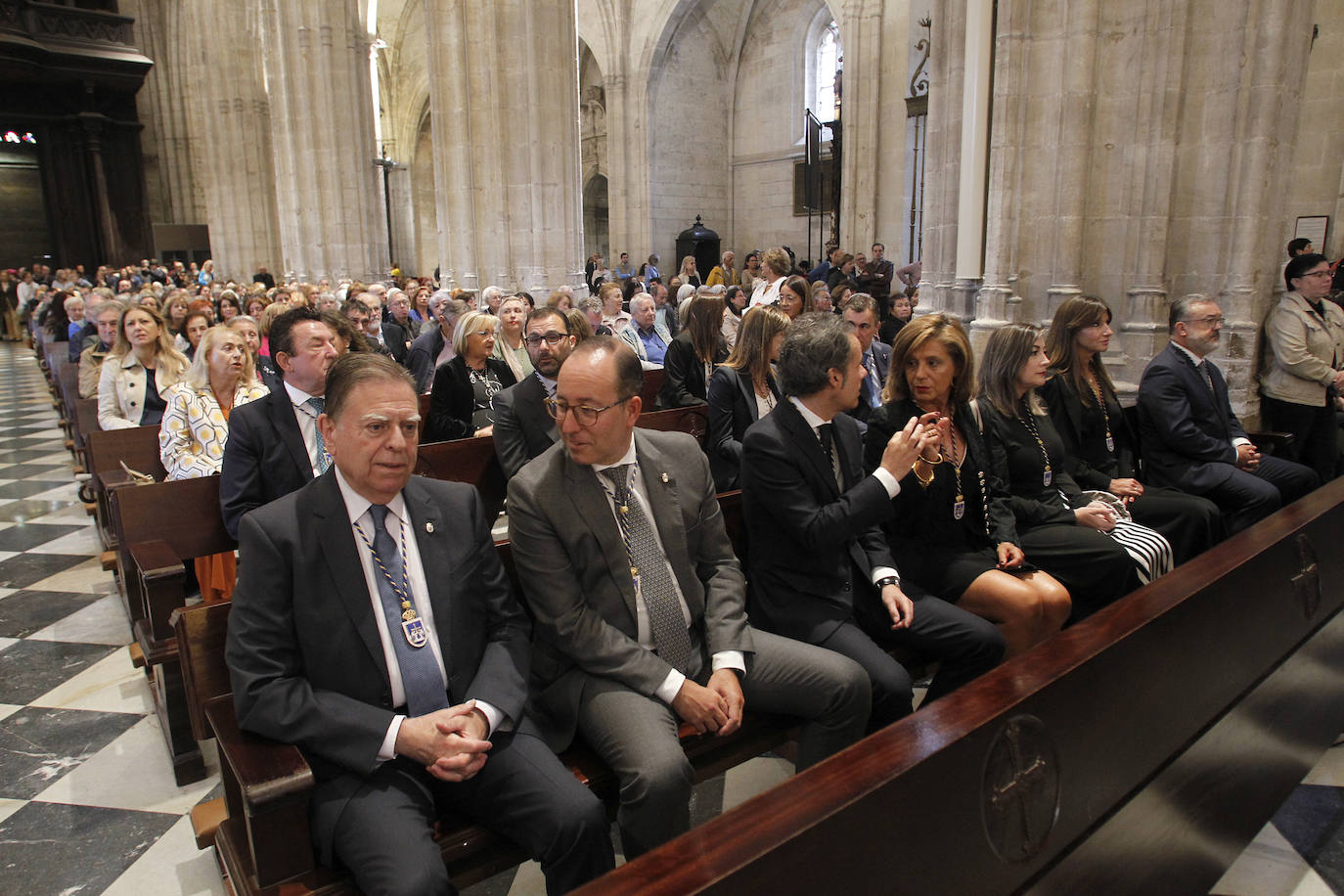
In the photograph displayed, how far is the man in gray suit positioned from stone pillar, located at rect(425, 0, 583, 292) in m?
7.91

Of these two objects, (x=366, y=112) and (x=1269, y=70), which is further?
(x=366, y=112)

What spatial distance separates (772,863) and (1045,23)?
6.66 m

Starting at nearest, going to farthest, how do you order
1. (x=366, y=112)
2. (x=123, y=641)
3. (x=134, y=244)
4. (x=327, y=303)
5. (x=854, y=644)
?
(x=854, y=644), (x=123, y=641), (x=327, y=303), (x=366, y=112), (x=134, y=244)

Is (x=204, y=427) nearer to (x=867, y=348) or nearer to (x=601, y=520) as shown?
(x=601, y=520)

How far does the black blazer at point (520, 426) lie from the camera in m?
3.81

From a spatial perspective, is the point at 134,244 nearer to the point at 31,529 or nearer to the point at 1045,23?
the point at 31,529

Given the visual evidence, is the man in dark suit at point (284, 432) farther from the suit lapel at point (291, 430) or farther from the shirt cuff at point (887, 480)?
the shirt cuff at point (887, 480)

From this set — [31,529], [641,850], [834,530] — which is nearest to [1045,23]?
[834,530]

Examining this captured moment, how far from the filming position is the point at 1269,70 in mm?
5523

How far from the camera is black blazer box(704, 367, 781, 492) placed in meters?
3.99

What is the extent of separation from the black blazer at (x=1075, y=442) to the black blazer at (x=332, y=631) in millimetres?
2946

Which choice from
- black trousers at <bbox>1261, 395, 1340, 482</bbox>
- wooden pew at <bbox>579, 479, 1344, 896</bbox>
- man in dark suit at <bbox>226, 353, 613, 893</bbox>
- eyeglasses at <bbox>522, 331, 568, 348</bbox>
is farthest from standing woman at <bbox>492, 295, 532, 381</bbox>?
black trousers at <bbox>1261, 395, 1340, 482</bbox>

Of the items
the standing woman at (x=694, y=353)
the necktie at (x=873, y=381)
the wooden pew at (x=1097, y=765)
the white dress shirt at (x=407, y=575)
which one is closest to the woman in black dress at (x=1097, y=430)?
the wooden pew at (x=1097, y=765)

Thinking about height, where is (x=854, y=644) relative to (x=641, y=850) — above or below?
above
